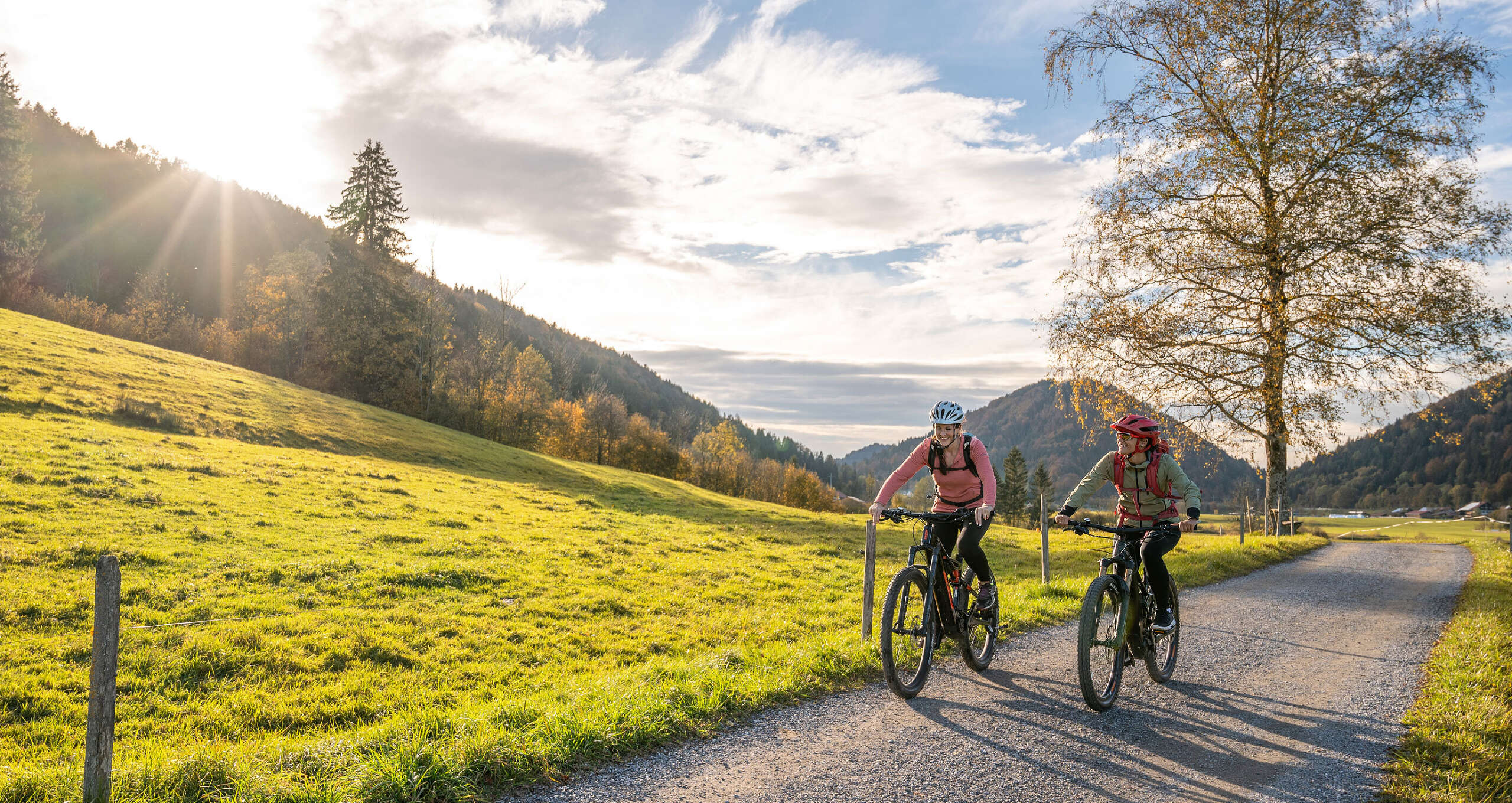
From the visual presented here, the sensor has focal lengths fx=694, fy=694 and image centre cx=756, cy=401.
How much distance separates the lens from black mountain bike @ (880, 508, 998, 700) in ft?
20.3

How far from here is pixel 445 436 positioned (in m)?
41.8

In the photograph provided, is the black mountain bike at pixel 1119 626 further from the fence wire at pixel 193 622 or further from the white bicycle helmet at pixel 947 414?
the fence wire at pixel 193 622

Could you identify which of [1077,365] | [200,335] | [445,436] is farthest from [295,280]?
[1077,365]

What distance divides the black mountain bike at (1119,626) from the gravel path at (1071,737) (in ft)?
0.75

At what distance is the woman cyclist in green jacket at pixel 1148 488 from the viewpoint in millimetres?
6691

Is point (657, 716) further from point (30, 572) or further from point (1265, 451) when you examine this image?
point (1265, 451)

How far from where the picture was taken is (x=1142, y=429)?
668 centimetres

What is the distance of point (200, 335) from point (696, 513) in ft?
177

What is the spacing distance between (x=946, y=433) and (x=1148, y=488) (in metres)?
2.07

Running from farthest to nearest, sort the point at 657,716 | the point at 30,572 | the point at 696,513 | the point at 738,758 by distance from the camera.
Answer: the point at 696,513, the point at 30,572, the point at 657,716, the point at 738,758

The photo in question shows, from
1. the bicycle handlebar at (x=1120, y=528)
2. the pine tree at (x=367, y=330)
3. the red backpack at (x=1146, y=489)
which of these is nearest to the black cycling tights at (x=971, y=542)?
the bicycle handlebar at (x=1120, y=528)

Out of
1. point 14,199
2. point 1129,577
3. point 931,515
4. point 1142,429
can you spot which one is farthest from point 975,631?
point 14,199

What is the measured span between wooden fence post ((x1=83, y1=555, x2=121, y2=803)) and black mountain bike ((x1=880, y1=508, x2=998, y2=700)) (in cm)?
518

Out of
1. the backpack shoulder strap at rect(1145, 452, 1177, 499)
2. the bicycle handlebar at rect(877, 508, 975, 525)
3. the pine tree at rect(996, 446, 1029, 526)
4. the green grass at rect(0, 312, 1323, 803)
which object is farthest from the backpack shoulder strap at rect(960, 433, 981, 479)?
the pine tree at rect(996, 446, 1029, 526)
